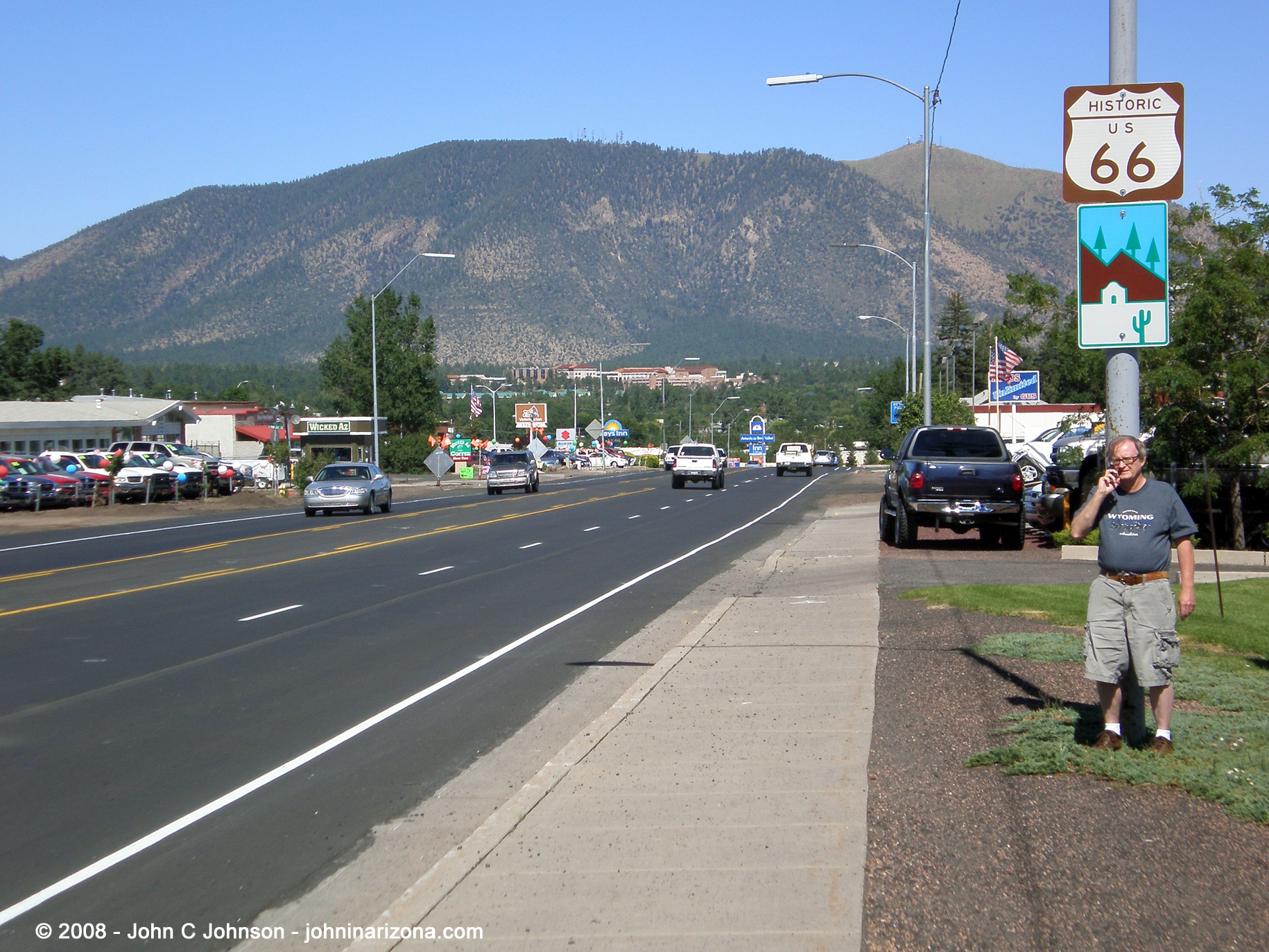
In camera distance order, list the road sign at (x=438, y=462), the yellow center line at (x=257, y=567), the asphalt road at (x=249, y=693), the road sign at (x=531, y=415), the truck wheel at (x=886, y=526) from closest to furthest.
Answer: the asphalt road at (x=249, y=693)
the yellow center line at (x=257, y=567)
the truck wheel at (x=886, y=526)
the road sign at (x=438, y=462)
the road sign at (x=531, y=415)

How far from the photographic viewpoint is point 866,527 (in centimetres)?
2703

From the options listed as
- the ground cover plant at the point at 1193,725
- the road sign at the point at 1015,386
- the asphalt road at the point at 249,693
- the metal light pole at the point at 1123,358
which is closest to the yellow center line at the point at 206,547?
the asphalt road at the point at 249,693

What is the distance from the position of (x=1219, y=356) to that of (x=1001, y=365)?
25.8 meters

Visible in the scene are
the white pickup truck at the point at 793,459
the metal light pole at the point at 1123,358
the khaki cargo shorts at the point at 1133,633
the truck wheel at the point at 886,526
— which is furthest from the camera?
the white pickup truck at the point at 793,459

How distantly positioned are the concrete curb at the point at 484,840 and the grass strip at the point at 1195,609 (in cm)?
519

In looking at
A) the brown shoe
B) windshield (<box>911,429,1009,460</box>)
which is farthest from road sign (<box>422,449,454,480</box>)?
the brown shoe

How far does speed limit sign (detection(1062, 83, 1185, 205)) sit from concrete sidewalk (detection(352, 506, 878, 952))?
366 cm

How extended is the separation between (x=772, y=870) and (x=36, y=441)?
6685 centimetres

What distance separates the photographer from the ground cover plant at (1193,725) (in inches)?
246

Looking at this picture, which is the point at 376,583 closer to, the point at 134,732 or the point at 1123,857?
the point at 134,732

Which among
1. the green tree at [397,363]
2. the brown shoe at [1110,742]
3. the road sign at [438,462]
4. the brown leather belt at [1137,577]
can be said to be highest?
the green tree at [397,363]

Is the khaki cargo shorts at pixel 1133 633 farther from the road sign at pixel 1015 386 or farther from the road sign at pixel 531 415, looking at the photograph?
the road sign at pixel 531 415

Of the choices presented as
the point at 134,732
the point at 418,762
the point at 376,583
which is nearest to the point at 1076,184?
the point at 418,762

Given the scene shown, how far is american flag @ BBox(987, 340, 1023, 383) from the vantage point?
43969mm
